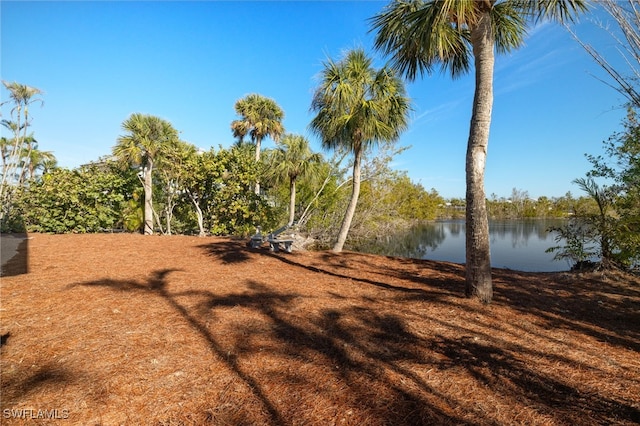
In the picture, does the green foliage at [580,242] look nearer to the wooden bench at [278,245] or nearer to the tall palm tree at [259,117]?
the wooden bench at [278,245]

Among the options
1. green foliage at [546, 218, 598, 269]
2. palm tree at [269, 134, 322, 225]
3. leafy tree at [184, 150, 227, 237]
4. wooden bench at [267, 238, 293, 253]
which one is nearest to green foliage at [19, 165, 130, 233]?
leafy tree at [184, 150, 227, 237]

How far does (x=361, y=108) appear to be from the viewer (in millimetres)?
7715

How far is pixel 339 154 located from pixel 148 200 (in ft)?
35.1

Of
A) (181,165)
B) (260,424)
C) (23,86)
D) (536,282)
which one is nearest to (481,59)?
(536,282)

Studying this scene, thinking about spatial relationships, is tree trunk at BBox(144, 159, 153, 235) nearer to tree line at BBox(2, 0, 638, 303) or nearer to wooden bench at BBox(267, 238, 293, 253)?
tree line at BBox(2, 0, 638, 303)

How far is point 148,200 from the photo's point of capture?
14039 mm

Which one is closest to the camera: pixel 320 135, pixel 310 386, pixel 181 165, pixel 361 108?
pixel 310 386

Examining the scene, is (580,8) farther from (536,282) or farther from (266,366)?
(266,366)

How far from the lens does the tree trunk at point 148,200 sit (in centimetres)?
1385

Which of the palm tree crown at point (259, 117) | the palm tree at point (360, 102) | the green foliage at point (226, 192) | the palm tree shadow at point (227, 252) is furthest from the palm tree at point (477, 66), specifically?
the palm tree crown at point (259, 117)

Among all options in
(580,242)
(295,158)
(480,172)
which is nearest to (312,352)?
(480,172)

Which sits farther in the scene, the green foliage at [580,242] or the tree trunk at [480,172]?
the green foliage at [580,242]

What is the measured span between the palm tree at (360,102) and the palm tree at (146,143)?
980cm

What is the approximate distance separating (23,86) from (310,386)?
25411 mm
